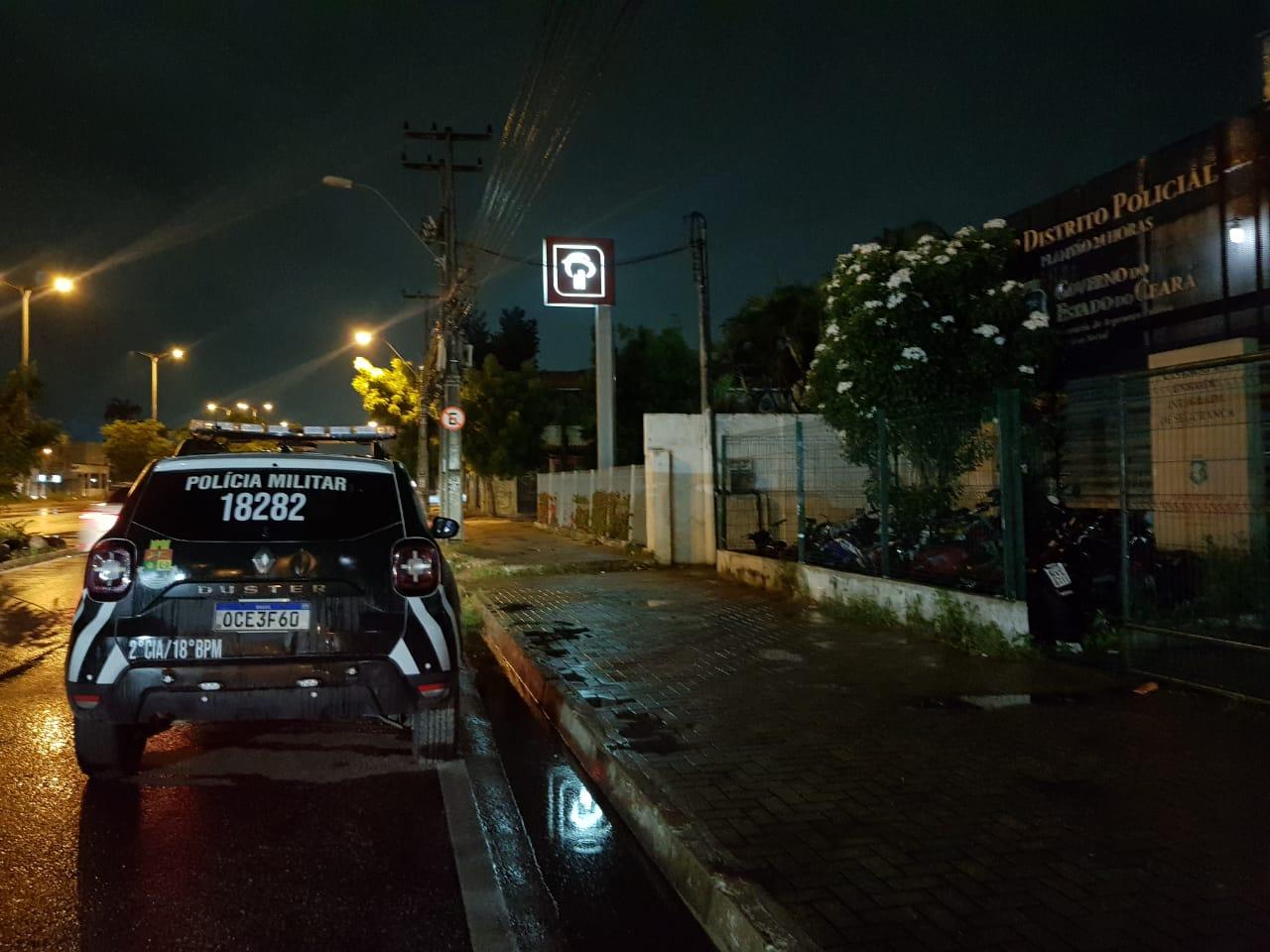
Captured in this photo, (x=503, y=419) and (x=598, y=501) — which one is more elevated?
(x=503, y=419)

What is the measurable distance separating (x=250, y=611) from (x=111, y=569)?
69cm

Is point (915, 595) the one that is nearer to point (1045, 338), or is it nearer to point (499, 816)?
point (1045, 338)

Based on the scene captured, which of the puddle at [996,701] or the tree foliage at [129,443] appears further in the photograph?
the tree foliage at [129,443]

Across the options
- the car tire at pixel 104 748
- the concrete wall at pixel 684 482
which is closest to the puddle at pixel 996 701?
the car tire at pixel 104 748

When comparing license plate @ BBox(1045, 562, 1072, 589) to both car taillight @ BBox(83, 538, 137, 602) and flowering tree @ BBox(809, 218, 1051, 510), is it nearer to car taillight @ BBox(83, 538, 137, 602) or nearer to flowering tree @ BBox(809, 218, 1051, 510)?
flowering tree @ BBox(809, 218, 1051, 510)

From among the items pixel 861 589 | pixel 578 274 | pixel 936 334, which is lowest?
pixel 861 589

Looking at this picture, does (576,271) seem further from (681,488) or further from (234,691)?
(234,691)

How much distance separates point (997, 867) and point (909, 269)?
9.03m

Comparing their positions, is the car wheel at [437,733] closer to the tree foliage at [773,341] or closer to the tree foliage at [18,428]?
the tree foliage at [18,428]

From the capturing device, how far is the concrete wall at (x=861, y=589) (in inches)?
329

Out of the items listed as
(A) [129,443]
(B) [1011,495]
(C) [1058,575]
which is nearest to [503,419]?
(A) [129,443]

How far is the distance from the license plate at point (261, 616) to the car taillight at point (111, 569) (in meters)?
0.46

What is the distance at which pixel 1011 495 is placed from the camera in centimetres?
841

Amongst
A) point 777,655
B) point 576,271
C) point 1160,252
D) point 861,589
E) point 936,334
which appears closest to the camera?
point 777,655
